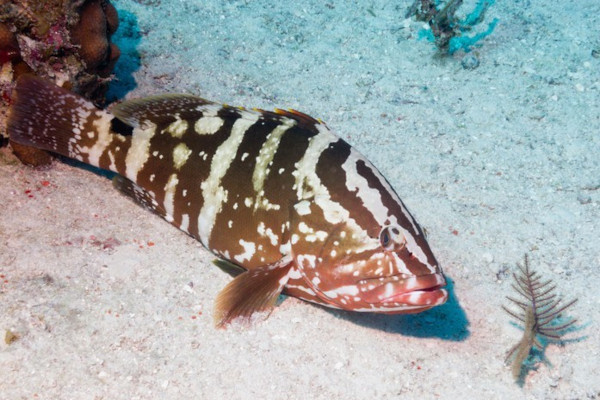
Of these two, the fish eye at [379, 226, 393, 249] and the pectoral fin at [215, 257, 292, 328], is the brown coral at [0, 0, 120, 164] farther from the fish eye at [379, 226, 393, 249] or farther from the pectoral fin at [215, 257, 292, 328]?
the fish eye at [379, 226, 393, 249]

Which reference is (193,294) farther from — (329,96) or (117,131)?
(329,96)

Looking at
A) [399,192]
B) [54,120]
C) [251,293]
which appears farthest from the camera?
[399,192]

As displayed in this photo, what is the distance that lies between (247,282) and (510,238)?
273 cm

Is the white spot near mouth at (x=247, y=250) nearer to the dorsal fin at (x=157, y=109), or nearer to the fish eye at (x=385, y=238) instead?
the fish eye at (x=385, y=238)

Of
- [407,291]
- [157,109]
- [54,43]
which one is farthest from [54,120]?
[407,291]

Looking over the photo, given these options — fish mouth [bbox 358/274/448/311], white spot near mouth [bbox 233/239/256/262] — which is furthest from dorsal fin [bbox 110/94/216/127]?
fish mouth [bbox 358/274/448/311]

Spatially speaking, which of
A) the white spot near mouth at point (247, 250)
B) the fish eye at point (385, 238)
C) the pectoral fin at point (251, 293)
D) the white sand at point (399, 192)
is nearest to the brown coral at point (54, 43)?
the white sand at point (399, 192)

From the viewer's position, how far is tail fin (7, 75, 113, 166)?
3789 millimetres

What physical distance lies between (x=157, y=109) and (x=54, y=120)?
2.90ft

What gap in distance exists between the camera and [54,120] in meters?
3.91

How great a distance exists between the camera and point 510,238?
4488mm

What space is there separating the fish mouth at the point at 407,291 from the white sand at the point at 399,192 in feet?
2.05

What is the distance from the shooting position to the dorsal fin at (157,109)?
12.8 ft

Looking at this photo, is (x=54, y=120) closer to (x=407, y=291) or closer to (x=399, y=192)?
(x=407, y=291)
